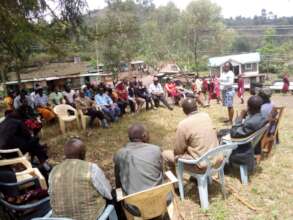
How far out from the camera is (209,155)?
3.22 metres

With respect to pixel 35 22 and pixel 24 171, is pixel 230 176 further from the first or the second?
pixel 35 22

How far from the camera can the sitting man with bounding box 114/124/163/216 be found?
8.80 feet

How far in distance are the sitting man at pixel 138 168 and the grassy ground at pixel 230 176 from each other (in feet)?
2.90

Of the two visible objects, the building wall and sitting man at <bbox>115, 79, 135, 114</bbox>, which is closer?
sitting man at <bbox>115, 79, 135, 114</bbox>

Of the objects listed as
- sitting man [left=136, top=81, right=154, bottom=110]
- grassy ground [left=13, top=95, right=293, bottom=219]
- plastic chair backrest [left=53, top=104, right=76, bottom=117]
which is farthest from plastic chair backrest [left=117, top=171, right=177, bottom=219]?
sitting man [left=136, top=81, right=154, bottom=110]

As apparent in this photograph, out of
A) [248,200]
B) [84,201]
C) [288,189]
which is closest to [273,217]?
[248,200]

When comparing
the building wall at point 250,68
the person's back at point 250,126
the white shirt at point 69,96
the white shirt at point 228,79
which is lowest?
the building wall at point 250,68

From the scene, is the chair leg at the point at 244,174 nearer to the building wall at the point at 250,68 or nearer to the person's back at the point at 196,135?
the person's back at the point at 196,135

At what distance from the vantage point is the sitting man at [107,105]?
826cm

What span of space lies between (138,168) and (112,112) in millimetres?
5772

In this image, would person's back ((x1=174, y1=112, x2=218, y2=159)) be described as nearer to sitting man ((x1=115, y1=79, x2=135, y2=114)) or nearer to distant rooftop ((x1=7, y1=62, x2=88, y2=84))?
sitting man ((x1=115, y1=79, x2=135, y2=114))

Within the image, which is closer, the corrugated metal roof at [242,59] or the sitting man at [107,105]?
the sitting man at [107,105]

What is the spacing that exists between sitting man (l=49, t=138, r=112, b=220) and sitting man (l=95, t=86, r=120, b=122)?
5821 millimetres

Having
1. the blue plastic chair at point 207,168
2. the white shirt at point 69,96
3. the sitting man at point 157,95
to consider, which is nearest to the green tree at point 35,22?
the blue plastic chair at point 207,168
